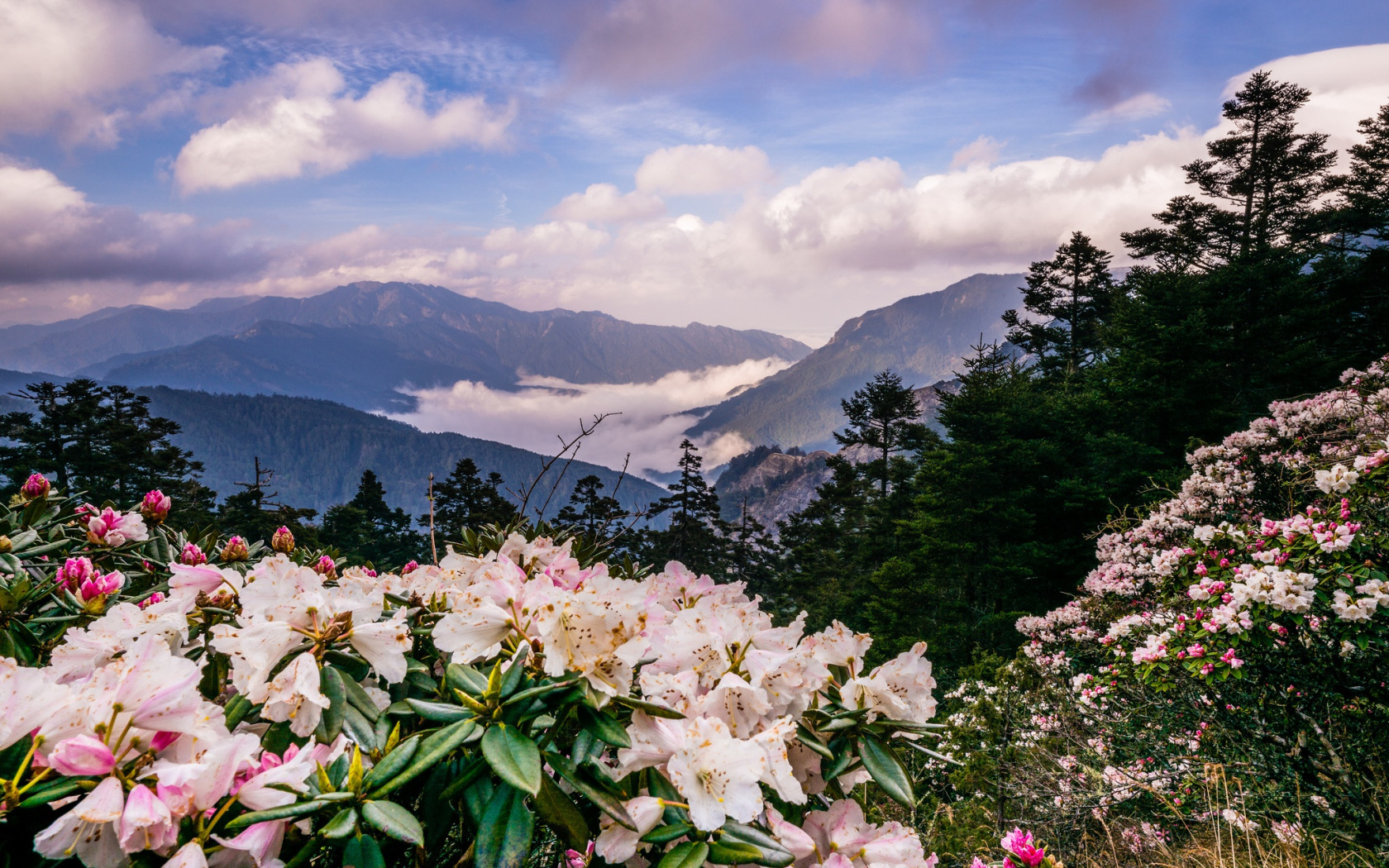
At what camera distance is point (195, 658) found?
99cm

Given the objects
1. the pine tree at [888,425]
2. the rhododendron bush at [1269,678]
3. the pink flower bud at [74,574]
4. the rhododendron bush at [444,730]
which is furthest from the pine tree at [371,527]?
the rhododendron bush at [444,730]

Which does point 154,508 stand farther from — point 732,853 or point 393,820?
point 732,853

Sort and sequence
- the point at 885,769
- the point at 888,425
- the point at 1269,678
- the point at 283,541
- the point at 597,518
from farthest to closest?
the point at 888,425, the point at 597,518, the point at 1269,678, the point at 283,541, the point at 885,769

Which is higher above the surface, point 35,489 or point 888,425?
point 35,489

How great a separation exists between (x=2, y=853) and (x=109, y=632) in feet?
1.30

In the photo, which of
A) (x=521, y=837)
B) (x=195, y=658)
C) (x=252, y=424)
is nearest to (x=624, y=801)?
(x=521, y=837)

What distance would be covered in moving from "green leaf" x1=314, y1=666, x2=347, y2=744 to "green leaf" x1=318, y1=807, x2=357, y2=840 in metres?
0.14

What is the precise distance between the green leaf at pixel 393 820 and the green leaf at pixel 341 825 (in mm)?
13

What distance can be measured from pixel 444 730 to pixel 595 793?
21 cm

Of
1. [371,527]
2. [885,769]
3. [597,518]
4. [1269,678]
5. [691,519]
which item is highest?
[885,769]

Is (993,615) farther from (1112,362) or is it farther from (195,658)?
(195,658)

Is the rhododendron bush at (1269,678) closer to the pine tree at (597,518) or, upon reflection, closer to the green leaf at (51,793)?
the pine tree at (597,518)

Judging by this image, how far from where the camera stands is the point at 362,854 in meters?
0.70

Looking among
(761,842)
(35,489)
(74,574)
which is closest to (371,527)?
(35,489)
